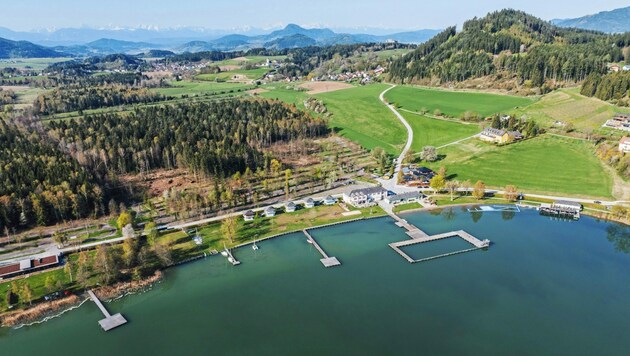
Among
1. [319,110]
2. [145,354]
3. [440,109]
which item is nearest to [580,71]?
[440,109]

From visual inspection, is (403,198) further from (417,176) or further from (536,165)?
(536,165)

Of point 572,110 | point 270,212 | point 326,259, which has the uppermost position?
point 572,110

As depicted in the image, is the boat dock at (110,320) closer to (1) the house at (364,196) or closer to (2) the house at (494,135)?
(1) the house at (364,196)

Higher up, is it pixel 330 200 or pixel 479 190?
pixel 479 190

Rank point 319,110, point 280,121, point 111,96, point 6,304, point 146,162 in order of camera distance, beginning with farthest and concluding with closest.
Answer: point 111,96, point 319,110, point 280,121, point 146,162, point 6,304

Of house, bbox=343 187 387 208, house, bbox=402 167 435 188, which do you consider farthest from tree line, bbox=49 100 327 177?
house, bbox=402 167 435 188

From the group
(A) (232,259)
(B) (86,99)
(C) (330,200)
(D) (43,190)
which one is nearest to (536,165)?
(C) (330,200)

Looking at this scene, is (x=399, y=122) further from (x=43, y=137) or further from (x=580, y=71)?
(x=43, y=137)
